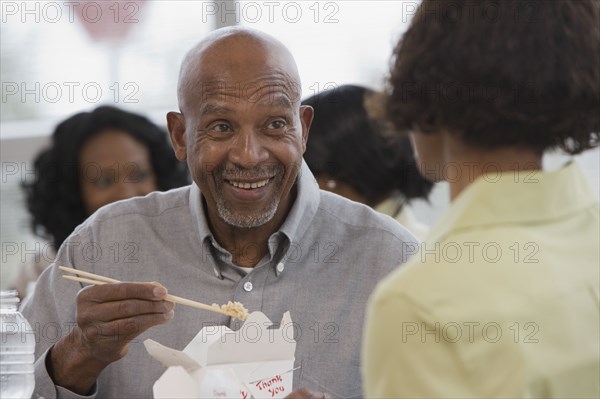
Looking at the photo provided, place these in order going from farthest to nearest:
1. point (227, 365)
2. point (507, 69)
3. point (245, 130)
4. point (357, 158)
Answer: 1. point (357, 158)
2. point (245, 130)
3. point (227, 365)
4. point (507, 69)

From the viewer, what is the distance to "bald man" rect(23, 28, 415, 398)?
208 centimetres

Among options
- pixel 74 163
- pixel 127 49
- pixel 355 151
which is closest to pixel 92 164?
pixel 74 163

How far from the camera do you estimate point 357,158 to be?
3.16 m

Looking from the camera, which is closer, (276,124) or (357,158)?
(276,124)

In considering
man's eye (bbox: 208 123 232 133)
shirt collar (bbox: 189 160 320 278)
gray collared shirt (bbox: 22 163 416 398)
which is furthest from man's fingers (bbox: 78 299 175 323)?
man's eye (bbox: 208 123 232 133)

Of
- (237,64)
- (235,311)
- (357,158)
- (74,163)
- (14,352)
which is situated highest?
(237,64)

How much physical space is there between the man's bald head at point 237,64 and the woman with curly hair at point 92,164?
5.08 feet

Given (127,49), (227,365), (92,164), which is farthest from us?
(127,49)

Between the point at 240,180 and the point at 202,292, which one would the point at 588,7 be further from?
the point at 202,292

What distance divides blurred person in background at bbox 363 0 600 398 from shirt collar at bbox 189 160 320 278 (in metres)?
0.90

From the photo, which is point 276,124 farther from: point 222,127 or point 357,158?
point 357,158

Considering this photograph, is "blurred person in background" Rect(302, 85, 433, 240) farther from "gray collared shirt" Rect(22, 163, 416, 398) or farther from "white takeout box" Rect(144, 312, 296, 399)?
"white takeout box" Rect(144, 312, 296, 399)

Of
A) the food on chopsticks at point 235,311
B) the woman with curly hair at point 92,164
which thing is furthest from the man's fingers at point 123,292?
the woman with curly hair at point 92,164

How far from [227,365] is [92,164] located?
2.15 meters
